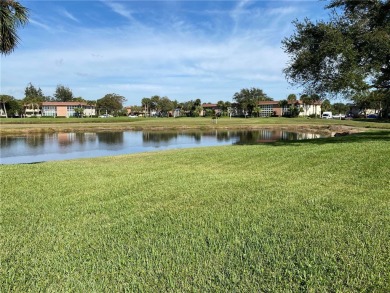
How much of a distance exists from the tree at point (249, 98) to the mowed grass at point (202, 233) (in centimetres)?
11478

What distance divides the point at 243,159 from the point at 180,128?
1974 inches

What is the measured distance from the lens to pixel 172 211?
605 cm

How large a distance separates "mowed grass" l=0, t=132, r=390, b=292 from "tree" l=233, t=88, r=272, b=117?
115 metres

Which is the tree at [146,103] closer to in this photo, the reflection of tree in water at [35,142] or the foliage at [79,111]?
the foliage at [79,111]

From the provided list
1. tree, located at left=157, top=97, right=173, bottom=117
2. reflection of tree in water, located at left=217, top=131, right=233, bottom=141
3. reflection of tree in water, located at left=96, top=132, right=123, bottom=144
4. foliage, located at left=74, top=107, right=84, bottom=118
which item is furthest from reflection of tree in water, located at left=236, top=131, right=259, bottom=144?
tree, located at left=157, top=97, right=173, bottom=117

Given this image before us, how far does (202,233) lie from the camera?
16.1ft

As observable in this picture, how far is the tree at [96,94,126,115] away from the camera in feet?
435

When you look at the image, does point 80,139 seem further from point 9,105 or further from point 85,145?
point 9,105

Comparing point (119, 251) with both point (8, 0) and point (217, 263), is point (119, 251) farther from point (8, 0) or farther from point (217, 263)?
point (8, 0)

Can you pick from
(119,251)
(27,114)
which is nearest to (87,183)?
(119,251)

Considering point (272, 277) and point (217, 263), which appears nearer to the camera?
point (272, 277)

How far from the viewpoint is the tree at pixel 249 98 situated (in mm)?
121625

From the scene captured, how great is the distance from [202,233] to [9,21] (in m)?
11.5

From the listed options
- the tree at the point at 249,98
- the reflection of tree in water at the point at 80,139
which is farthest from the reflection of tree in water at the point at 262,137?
the tree at the point at 249,98
